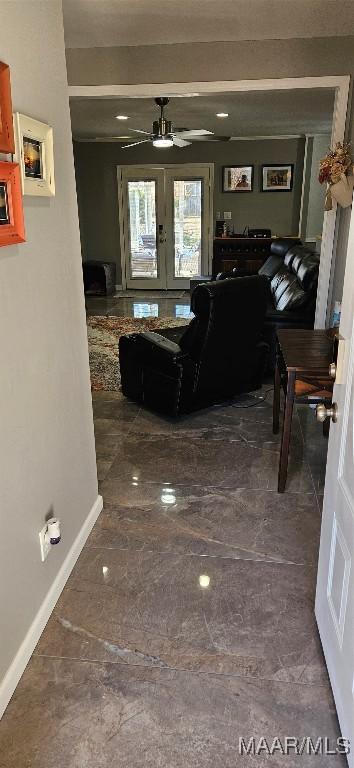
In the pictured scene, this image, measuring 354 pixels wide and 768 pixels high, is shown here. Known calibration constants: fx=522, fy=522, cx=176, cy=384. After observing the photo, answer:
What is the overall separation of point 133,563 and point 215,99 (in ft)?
14.6

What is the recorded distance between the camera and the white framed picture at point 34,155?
5.23ft

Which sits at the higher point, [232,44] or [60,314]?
[232,44]

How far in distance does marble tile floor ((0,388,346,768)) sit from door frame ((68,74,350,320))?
1.63 meters

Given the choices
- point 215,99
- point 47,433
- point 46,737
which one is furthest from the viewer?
point 215,99

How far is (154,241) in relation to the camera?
8922 millimetres

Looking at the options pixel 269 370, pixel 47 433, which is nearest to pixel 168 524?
pixel 47 433

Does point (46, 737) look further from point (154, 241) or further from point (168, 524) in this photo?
point (154, 241)

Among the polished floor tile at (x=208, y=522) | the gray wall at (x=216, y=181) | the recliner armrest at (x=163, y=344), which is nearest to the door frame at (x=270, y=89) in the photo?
the recliner armrest at (x=163, y=344)

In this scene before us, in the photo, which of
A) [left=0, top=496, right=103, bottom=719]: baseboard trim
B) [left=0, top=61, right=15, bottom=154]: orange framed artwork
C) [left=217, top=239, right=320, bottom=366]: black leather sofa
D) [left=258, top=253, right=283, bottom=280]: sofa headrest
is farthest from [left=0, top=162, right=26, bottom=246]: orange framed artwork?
[left=258, top=253, right=283, bottom=280]: sofa headrest

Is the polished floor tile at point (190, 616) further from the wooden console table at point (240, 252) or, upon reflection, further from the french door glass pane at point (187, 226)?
the french door glass pane at point (187, 226)

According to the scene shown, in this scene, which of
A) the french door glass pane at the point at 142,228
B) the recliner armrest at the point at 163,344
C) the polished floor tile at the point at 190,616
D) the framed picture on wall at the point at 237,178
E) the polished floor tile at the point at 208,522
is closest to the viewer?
the polished floor tile at the point at 190,616

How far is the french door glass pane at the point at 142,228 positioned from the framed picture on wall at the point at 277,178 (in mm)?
1830

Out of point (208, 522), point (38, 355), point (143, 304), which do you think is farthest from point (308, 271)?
point (143, 304)

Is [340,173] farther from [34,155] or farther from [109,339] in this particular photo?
[109,339]
